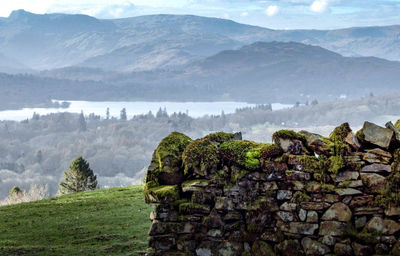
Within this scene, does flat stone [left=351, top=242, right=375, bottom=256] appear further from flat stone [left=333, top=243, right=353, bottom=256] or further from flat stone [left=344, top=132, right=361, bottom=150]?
flat stone [left=344, top=132, right=361, bottom=150]

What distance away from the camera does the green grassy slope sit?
71.7 ft

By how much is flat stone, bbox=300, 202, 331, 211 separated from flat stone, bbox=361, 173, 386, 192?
1.45 m

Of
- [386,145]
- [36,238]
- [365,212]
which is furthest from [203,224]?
[36,238]

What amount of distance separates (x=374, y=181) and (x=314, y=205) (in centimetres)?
206

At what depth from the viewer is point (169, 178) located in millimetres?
18422

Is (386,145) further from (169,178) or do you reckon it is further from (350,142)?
(169,178)

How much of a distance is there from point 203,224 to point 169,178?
2373 millimetres

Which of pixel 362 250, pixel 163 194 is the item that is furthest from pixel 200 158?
pixel 362 250

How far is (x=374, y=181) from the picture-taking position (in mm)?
15516

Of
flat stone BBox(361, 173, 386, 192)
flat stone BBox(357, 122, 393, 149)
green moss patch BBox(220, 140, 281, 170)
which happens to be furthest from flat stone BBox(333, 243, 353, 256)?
green moss patch BBox(220, 140, 281, 170)

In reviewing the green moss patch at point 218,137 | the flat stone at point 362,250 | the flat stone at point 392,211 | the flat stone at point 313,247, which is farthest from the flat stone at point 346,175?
the green moss patch at point 218,137

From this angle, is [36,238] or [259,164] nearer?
[259,164]

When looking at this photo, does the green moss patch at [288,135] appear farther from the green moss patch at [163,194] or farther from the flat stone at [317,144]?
the green moss patch at [163,194]

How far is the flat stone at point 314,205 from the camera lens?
52.2 feet
